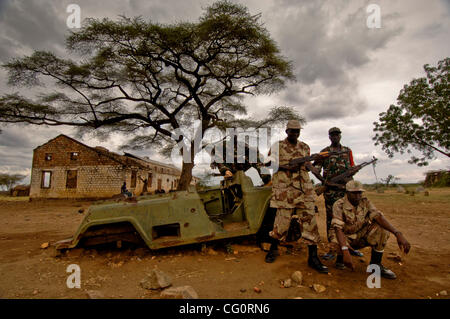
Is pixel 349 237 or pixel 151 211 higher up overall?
pixel 151 211

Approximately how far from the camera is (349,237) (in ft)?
9.83

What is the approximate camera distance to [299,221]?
10.3 feet

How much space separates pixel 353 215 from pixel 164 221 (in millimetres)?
2343

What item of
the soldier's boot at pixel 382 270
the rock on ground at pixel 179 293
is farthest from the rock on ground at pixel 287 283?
the soldier's boot at pixel 382 270

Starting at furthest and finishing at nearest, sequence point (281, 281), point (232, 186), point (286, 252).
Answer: point (232, 186)
point (286, 252)
point (281, 281)

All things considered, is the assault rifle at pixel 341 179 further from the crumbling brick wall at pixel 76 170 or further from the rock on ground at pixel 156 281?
the crumbling brick wall at pixel 76 170

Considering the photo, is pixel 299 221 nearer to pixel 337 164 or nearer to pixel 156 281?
pixel 337 164

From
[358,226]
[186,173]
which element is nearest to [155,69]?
[186,173]

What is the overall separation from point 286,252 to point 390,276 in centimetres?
126

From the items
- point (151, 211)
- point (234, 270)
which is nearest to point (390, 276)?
point (234, 270)

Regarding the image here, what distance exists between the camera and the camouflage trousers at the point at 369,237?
2820 mm

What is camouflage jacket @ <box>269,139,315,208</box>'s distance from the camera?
125 inches
